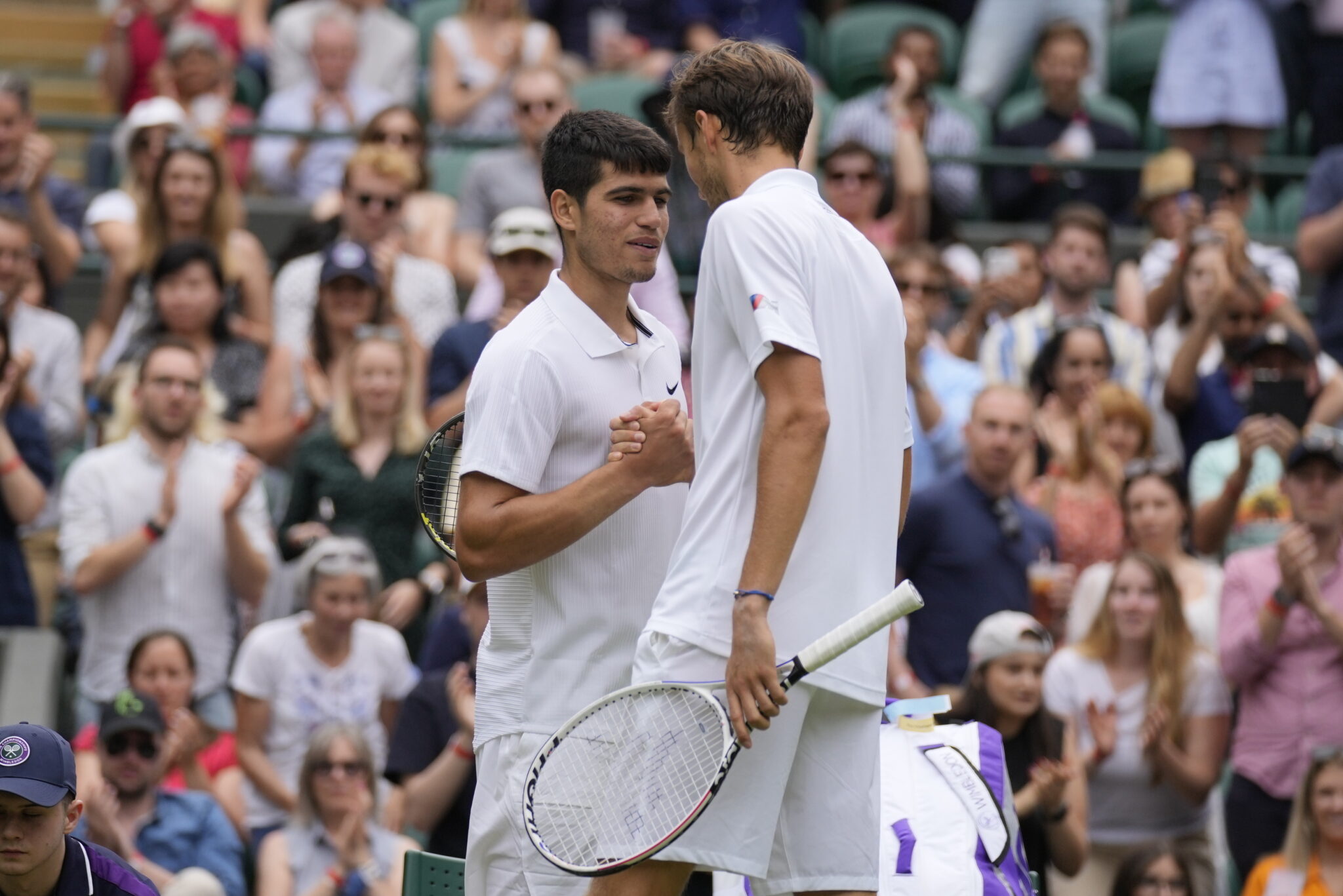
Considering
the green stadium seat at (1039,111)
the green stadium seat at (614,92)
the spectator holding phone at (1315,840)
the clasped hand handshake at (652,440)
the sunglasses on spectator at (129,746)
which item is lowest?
the spectator holding phone at (1315,840)

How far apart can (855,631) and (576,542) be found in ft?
2.45

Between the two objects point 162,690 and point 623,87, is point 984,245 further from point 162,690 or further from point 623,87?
point 162,690

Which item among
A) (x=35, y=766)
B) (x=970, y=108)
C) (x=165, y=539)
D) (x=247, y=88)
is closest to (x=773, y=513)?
(x=35, y=766)

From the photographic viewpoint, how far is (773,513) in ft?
12.3

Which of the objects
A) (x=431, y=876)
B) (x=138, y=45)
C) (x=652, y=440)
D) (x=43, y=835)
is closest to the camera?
(x=652, y=440)

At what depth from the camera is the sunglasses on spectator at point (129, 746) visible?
6.79m

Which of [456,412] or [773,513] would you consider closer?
[773,513]

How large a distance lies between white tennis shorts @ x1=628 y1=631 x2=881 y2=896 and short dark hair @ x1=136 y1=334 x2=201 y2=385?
4454 mm

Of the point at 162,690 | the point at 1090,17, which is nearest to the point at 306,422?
the point at 162,690

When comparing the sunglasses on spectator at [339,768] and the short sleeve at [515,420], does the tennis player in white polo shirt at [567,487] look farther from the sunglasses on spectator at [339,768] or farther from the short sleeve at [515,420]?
the sunglasses on spectator at [339,768]

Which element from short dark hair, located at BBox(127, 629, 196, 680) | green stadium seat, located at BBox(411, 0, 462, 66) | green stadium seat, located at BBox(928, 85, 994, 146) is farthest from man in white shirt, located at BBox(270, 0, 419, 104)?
short dark hair, located at BBox(127, 629, 196, 680)

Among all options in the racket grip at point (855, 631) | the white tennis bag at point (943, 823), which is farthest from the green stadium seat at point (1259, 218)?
the racket grip at point (855, 631)

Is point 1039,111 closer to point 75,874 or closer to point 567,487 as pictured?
point 567,487

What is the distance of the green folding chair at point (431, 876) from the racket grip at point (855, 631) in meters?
1.44
